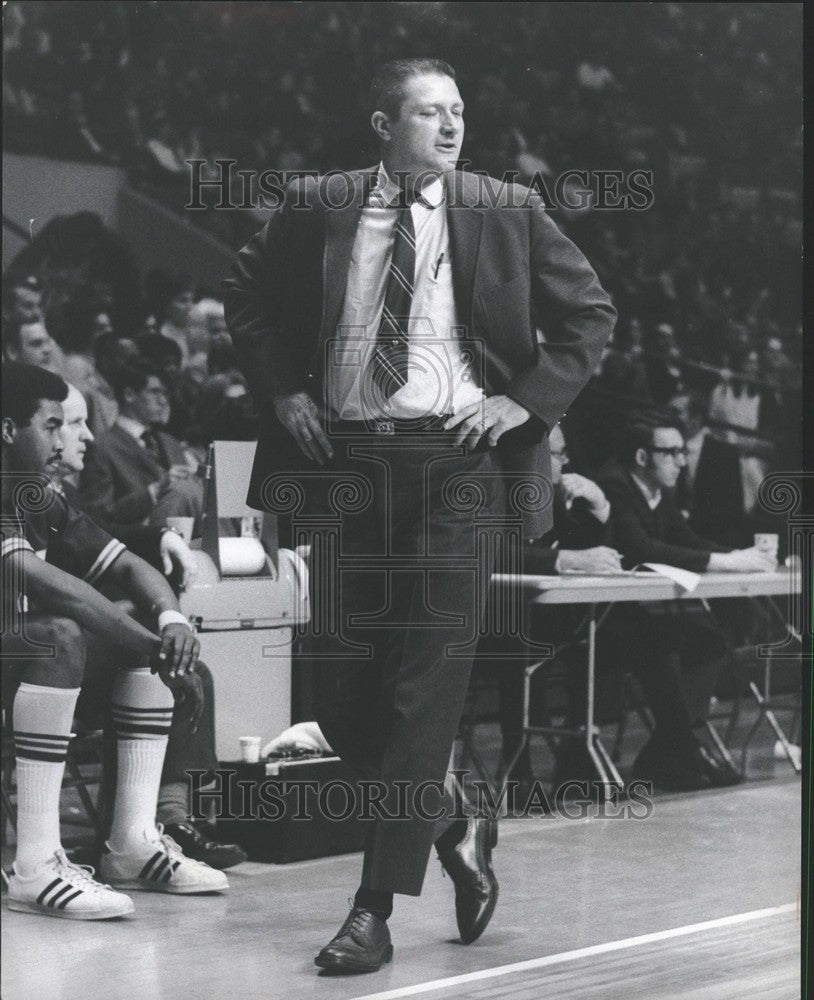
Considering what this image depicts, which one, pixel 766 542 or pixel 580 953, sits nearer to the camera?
pixel 580 953

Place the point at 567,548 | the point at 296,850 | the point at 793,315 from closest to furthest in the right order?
the point at 296,850 → the point at 567,548 → the point at 793,315

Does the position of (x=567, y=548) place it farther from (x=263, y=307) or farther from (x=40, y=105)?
(x=40, y=105)

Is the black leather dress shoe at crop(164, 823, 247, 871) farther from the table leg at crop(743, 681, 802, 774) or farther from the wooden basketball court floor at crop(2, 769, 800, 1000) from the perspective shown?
the table leg at crop(743, 681, 802, 774)

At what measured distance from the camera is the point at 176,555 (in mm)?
2963

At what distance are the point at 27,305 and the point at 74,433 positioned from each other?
0.25 m

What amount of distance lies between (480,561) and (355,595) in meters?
0.24

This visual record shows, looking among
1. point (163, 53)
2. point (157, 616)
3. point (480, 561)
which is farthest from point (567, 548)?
point (163, 53)

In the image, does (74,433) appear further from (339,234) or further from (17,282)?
(339,234)

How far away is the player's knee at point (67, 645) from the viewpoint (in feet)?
8.89

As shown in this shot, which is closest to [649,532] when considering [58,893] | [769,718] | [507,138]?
[769,718]

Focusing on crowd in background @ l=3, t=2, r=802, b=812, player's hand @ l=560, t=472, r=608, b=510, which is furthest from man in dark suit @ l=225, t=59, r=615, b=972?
player's hand @ l=560, t=472, r=608, b=510

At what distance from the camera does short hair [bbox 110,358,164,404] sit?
2920mm

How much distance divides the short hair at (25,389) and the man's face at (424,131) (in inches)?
28.6

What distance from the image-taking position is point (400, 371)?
278 centimetres
